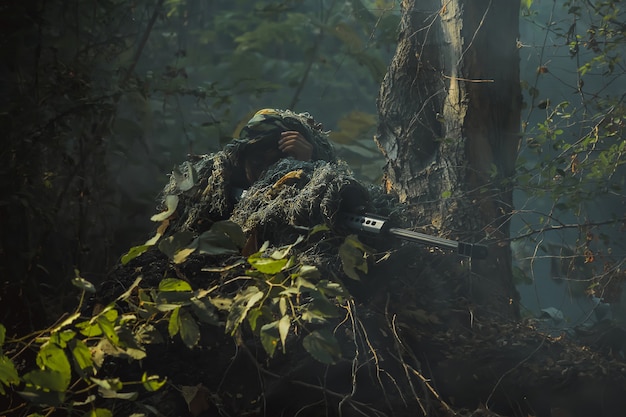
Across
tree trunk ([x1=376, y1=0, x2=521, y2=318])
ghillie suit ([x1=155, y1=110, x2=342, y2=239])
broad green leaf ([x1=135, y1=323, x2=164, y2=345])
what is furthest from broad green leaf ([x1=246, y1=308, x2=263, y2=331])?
tree trunk ([x1=376, y1=0, x2=521, y2=318])

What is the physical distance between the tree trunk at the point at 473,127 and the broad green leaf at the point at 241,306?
104cm

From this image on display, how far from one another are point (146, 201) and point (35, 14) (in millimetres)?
1583

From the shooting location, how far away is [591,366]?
1959mm

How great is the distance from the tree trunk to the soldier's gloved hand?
442 millimetres

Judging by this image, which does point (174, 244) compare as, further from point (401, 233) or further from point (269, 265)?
point (401, 233)

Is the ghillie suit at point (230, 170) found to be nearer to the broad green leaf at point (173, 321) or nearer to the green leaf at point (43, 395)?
the broad green leaf at point (173, 321)

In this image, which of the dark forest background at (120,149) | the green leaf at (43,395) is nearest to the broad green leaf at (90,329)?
the green leaf at (43,395)

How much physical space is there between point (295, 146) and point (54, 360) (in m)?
1.19

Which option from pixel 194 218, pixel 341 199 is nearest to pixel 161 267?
pixel 194 218

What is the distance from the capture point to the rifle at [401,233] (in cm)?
169

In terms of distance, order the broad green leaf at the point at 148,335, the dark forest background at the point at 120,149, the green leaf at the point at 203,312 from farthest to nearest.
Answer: the dark forest background at the point at 120,149 < the broad green leaf at the point at 148,335 < the green leaf at the point at 203,312

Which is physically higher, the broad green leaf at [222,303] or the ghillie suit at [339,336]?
the broad green leaf at [222,303]

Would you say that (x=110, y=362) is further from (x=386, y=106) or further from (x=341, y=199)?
(x=386, y=106)

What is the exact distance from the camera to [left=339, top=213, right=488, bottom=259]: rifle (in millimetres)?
1691
